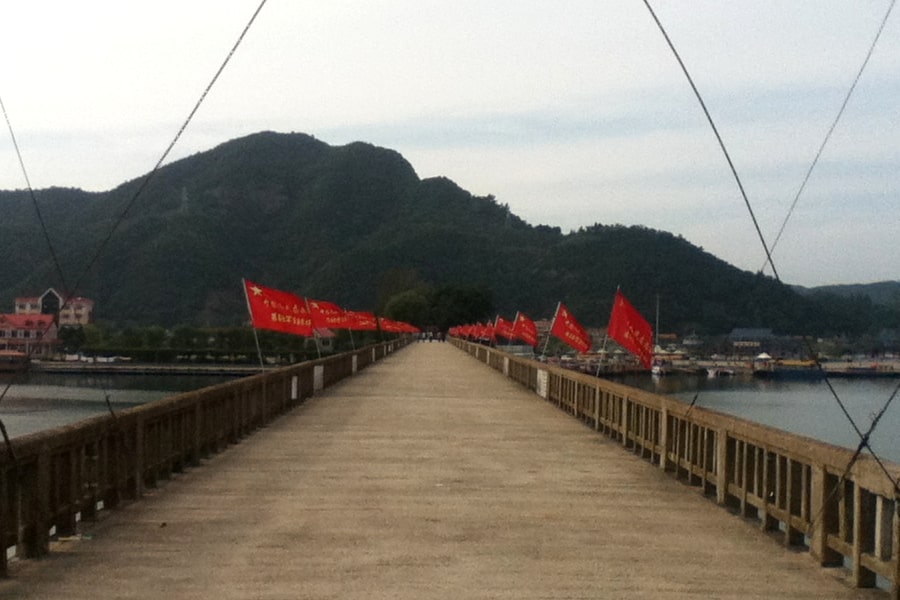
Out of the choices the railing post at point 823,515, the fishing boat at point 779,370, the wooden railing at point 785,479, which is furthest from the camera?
the fishing boat at point 779,370

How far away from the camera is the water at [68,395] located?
42.6 meters

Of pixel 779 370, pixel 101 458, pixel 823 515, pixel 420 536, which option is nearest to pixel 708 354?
pixel 779 370

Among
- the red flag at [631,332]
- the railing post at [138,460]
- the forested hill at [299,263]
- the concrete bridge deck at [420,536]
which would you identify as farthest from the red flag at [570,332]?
the forested hill at [299,263]

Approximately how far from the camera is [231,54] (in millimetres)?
7211

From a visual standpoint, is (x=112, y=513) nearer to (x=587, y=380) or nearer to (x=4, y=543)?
(x=4, y=543)

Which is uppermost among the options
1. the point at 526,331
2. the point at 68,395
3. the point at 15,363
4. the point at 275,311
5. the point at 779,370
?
the point at 275,311

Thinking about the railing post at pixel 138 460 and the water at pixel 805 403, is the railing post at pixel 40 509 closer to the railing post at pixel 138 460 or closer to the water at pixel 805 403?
the railing post at pixel 138 460

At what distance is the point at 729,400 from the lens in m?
59.3

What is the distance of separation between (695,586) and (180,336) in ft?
361

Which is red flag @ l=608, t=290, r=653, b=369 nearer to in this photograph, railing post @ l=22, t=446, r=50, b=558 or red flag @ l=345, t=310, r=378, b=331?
railing post @ l=22, t=446, r=50, b=558

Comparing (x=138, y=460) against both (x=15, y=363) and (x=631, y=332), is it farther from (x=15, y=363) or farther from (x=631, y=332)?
(x=631, y=332)

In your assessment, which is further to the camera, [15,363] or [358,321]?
[358,321]

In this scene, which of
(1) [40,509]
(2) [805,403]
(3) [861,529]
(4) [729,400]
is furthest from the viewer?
(2) [805,403]

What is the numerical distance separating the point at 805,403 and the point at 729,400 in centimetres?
432
